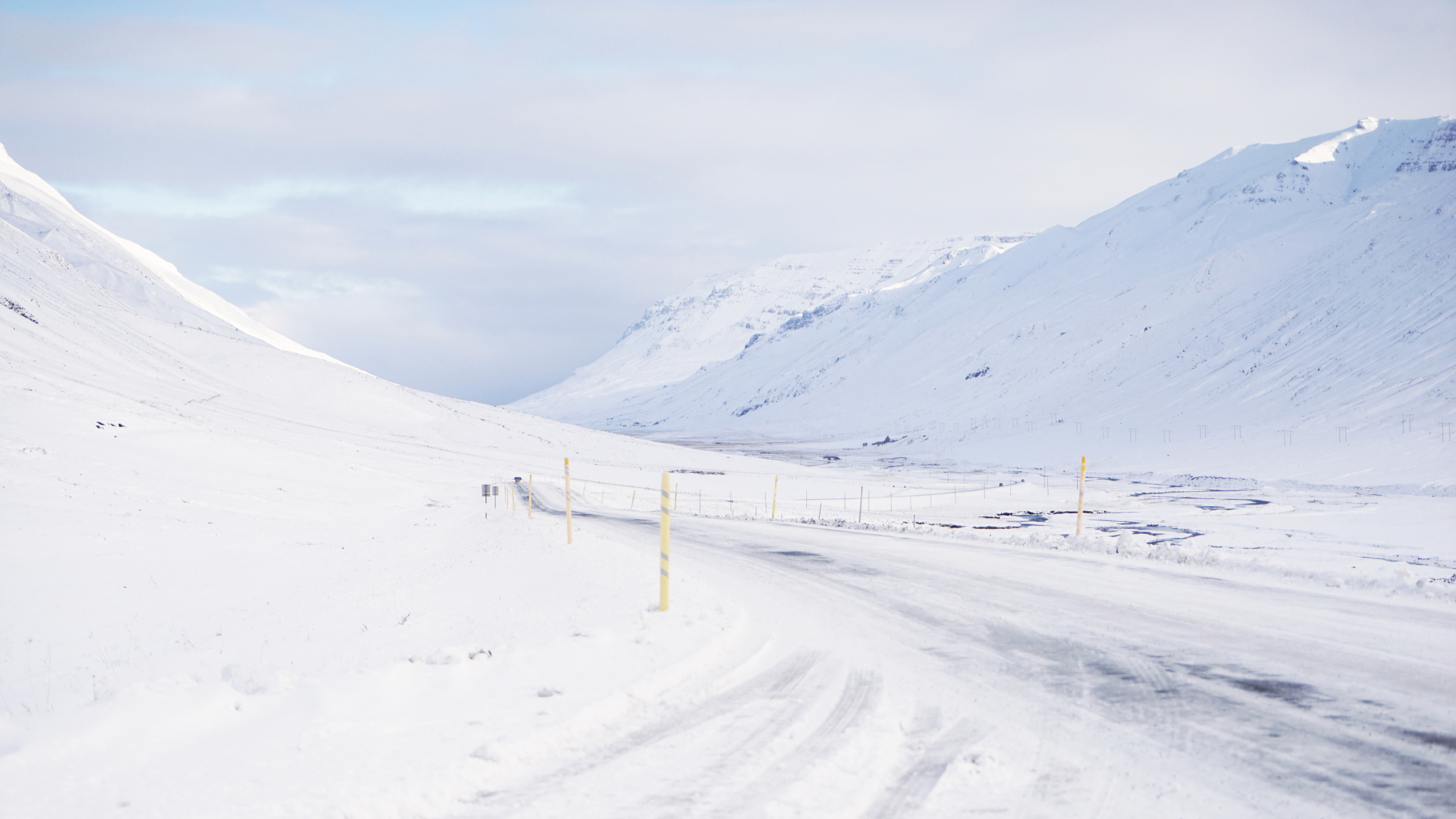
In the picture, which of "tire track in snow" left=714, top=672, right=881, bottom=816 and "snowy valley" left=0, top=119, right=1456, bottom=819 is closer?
"tire track in snow" left=714, top=672, right=881, bottom=816

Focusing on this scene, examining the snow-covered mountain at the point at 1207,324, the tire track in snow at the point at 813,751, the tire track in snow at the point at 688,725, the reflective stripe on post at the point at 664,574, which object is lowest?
the tire track in snow at the point at 688,725

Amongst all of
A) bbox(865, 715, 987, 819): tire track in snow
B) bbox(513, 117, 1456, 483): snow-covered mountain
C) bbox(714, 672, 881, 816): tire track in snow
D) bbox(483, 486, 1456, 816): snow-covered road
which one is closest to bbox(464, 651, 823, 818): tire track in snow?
bbox(483, 486, 1456, 816): snow-covered road

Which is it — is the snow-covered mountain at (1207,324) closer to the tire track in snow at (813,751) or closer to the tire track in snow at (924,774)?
the tire track in snow at (813,751)

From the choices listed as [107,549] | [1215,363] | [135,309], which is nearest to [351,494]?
[107,549]

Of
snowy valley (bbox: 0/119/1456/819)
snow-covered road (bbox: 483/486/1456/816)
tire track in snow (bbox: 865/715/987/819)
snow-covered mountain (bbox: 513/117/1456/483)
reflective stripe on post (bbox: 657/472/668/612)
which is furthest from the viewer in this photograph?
snow-covered mountain (bbox: 513/117/1456/483)

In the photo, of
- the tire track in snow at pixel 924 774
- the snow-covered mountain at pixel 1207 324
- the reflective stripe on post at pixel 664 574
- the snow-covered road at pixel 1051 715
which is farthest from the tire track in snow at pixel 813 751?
the snow-covered mountain at pixel 1207 324

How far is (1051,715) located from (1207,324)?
12478 centimetres

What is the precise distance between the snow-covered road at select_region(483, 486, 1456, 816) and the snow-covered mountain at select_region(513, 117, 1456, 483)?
7179 centimetres

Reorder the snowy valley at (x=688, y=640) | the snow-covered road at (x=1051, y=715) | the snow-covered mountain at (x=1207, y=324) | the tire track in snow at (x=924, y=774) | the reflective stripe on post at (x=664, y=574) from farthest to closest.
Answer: the snow-covered mountain at (x=1207, y=324)
the reflective stripe on post at (x=664, y=574)
the snowy valley at (x=688, y=640)
the snow-covered road at (x=1051, y=715)
the tire track in snow at (x=924, y=774)

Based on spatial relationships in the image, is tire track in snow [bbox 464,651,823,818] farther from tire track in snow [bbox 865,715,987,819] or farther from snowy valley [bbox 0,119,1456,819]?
tire track in snow [bbox 865,715,987,819]

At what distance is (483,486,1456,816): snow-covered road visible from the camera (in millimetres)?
5184

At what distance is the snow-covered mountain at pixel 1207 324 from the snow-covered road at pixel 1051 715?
71.8m

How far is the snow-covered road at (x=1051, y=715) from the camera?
5.18 metres

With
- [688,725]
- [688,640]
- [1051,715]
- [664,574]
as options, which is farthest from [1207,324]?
[688,725]
